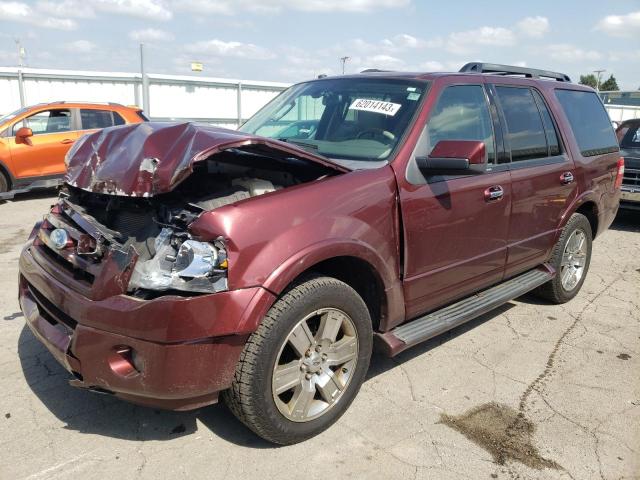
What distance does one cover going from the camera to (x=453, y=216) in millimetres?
3383

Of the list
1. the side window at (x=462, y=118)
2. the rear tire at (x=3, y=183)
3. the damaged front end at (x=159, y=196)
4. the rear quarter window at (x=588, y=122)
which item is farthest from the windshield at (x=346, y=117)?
the rear tire at (x=3, y=183)

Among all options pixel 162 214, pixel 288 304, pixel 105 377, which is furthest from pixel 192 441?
A: pixel 162 214

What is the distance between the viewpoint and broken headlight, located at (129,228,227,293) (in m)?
2.31

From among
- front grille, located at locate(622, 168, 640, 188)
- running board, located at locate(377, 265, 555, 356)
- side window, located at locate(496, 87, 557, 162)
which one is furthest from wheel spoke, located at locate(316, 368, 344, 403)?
front grille, located at locate(622, 168, 640, 188)

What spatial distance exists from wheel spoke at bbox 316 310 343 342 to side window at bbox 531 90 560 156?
265 cm

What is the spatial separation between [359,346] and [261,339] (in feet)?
2.37

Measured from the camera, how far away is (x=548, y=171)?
4.28 metres

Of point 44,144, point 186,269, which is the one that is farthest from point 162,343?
point 44,144

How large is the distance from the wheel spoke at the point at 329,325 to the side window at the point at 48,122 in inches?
346

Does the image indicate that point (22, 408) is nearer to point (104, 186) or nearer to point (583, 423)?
point (104, 186)

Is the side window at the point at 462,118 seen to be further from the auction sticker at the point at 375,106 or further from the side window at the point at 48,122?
the side window at the point at 48,122

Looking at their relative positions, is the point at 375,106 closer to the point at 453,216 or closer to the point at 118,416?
the point at 453,216

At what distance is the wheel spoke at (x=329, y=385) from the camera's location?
2.86 m

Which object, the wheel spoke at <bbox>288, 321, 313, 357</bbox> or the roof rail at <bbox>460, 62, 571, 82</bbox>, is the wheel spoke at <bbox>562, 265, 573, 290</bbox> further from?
the wheel spoke at <bbox>288, 321, 313, 357</bbox>
